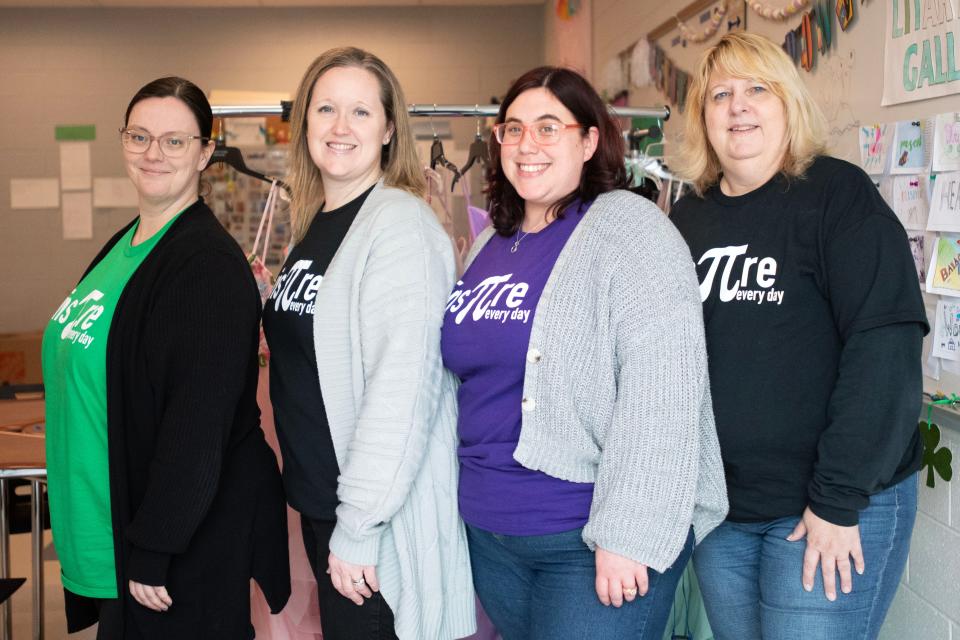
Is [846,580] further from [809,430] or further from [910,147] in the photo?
[910,147]

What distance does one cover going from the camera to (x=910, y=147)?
184cm

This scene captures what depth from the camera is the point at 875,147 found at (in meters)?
1.99

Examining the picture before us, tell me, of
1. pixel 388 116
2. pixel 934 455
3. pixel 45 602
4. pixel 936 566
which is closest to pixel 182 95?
pixel 388 116

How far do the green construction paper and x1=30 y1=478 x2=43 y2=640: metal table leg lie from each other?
396cm

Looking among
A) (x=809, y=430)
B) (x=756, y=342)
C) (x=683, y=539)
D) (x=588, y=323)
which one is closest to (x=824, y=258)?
(x=756, y=342)

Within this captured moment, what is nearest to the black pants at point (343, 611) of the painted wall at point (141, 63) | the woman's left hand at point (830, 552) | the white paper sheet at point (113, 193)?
the woman's left hand at point (830, 552)

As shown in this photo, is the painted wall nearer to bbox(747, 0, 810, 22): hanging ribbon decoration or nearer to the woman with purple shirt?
bbox(747, 0, 810, 22): hanging ribbon decoration

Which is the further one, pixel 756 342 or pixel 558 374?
pixel 756 342

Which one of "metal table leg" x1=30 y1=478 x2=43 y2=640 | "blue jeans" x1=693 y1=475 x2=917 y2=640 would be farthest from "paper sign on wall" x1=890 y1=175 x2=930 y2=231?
"metal table leg" x1=30 y1=478 x2=43 y2=640

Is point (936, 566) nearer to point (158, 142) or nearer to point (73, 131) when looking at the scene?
point (158, 142)

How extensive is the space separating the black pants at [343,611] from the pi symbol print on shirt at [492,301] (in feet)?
1.51

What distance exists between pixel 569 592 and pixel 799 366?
1.73 ft

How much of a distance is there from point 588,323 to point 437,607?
575 mm

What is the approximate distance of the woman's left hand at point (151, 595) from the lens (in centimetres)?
156
